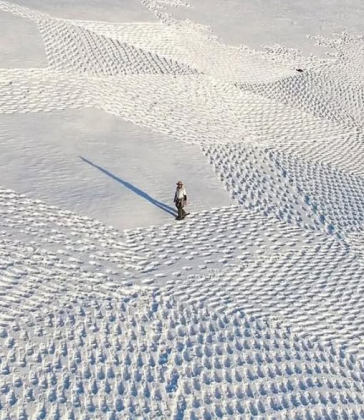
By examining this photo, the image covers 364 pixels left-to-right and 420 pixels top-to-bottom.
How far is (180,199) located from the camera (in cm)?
1414

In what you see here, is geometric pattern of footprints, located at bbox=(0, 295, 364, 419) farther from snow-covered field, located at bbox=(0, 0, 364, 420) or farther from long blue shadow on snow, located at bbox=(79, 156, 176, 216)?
long blue shadow on snow, located at bbox=(79, 156, 176, 216)

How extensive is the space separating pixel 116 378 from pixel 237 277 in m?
3.91

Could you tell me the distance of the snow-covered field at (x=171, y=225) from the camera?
10.0 m

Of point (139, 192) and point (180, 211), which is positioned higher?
point (180, 211)

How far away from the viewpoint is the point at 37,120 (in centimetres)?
1861

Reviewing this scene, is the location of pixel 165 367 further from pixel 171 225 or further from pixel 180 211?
pixel 180 211

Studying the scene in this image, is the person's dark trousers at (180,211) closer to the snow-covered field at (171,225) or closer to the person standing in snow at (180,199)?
the person standing in snow at (180,199)

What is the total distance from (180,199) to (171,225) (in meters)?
0.71

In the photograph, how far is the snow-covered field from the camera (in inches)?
395

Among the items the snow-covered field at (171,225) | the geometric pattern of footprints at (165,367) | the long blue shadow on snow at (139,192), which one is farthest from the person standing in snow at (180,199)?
the geometric pattern of footprints at (165,367)

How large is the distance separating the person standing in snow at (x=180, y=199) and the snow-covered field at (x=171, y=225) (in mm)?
236

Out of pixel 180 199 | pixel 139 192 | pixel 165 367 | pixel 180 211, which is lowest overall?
pixel 139 192

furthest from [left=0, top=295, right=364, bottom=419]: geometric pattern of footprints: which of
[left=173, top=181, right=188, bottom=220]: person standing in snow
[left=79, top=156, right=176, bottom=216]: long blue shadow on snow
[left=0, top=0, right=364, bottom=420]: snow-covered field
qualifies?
[left=79, top=156, right=176, bottom=216]: long blue shadow on snow

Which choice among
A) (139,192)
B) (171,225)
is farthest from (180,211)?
(139,192)
